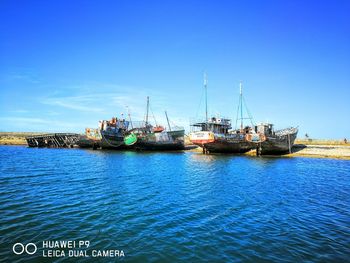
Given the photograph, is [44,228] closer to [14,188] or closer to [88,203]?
[88,203]

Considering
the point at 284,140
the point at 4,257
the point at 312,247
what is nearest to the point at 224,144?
the point at 284,140

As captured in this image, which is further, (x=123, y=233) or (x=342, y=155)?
(x=342, y=155)

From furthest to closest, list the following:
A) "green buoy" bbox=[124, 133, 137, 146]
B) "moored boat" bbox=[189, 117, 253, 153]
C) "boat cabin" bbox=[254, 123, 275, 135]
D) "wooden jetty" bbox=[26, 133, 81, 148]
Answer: "wooden jetty" bbox=[26, 133, 81, 148] < "green buoy" bbox=[124, 133, 137, 146] < "boat cabin" bbox=[254, 123, 275, 135] < "moored boat" bbox=[189, 117, 253, 153]

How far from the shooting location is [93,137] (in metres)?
62.6

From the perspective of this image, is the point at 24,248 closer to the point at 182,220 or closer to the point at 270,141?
the point at 182,220

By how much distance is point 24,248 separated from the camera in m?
7.72

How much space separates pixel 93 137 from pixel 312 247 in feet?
198

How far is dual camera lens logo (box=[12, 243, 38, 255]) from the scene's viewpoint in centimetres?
746

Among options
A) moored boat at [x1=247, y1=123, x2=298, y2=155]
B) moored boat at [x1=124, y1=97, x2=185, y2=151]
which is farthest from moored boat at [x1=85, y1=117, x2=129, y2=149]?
moored boat at [x1=247, y1=123, x2=298, y2=155]

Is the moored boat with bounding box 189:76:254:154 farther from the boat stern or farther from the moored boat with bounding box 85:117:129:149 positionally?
the moored boat with bounding box 85:117:129:149

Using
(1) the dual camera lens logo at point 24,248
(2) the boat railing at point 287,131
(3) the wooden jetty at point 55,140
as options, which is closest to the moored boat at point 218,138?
(2) the boat railing at point 287,131

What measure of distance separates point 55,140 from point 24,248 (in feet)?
265

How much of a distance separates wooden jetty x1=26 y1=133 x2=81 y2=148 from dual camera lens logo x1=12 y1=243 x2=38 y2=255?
75171 mm

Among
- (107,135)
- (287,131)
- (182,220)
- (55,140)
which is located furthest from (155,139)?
(182,220)
